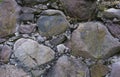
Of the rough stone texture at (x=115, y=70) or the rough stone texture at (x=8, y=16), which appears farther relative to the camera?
the rough stone texture at (x=8, y=16)

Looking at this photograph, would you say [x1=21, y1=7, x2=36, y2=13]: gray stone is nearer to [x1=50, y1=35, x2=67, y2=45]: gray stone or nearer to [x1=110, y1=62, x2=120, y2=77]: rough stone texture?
[x1=50, y1=35, x2=67, y2=45]: gray stone

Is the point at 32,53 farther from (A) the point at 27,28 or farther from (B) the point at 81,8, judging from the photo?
(B) the point at 81,8

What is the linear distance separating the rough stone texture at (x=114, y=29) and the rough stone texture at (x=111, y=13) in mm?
40

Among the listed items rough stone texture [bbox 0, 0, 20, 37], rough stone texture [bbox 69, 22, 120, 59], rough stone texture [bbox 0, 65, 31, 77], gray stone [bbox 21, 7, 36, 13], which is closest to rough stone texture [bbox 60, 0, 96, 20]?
rough stone texture [bbox 69, 22, 120, 59]

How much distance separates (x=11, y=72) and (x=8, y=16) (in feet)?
1.01

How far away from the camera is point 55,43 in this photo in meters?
1.38

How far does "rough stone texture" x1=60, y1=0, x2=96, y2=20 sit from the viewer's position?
4.53 feet

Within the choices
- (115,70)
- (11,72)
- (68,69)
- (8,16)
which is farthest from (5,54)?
(115,70)

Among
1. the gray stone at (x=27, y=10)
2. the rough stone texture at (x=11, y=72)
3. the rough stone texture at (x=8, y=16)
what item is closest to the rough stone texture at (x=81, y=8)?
the gray stone at (x=27, y=10)

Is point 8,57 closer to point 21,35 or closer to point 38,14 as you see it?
point 21,35

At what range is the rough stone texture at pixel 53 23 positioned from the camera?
54.5 inches

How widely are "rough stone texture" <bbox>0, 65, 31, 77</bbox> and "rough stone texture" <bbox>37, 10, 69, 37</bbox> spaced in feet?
0.77

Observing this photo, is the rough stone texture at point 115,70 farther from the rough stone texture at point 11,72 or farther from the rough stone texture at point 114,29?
the rough stone texture at point 11,72

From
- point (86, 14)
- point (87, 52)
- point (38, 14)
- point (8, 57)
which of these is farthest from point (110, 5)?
point (8, 57)
